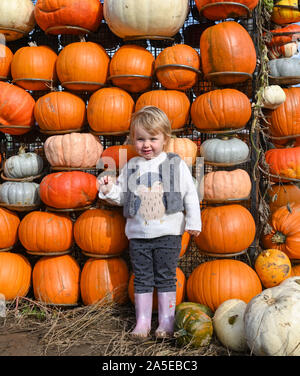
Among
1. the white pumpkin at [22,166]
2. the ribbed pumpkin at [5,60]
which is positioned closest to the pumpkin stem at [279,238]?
the white pumpkin at [22,166]

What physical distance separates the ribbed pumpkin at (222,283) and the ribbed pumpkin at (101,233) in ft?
2.31

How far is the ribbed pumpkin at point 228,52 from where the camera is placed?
3166 millimetres

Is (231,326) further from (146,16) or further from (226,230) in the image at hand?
(146,16)

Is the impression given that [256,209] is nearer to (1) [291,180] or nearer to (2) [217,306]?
(1) [291,180]

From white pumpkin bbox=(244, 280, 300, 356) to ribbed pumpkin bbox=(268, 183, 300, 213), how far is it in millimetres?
1282

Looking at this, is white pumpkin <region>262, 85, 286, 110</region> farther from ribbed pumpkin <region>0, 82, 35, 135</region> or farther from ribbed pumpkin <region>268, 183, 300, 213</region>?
ribbed pumpkin <region>0, 82, 35, 135</region>

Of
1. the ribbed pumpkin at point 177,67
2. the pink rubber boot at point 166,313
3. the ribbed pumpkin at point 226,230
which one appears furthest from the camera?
the ribbed pumpkin at point 177,67

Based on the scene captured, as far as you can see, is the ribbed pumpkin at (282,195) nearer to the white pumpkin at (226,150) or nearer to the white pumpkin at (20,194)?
the white pumpkin at (226,150)

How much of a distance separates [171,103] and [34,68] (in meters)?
1.31

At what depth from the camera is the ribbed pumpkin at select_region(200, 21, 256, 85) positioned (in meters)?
3.17

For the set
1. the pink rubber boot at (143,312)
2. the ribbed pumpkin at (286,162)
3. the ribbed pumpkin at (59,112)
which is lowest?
the pink rubber boot at (143,312)

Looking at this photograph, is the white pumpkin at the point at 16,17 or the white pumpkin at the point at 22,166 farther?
the white pumpkin at the point at 16,17

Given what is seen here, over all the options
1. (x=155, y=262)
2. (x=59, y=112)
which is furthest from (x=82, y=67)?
(x=155, y=262)

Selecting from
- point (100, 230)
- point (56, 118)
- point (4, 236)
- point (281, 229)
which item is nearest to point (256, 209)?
point (281, 229)
